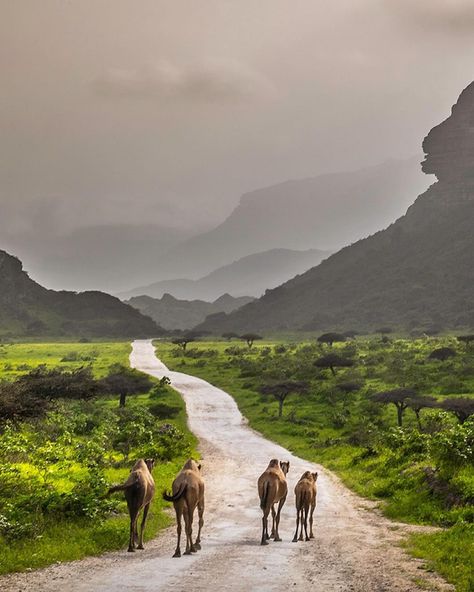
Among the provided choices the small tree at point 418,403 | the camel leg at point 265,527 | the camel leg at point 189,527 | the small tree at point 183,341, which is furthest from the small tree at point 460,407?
the small tree at point 183,341

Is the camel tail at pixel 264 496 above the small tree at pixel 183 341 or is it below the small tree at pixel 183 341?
below

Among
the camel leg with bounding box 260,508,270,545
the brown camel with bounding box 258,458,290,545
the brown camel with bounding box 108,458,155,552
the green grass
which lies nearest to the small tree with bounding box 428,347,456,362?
the green grass

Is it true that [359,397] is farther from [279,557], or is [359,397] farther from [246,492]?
[279,557]

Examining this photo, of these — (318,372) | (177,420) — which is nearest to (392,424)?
(177,420)

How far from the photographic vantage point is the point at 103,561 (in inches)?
549

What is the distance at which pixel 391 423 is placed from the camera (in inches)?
1710

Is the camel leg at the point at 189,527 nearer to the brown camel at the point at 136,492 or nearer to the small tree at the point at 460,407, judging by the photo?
the brown camel at the point at 136,492

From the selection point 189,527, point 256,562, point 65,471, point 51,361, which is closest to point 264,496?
point 256,562

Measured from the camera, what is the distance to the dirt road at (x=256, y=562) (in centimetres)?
1176

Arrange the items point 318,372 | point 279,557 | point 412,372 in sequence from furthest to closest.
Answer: point 318,372, point 412,372, point 279,557

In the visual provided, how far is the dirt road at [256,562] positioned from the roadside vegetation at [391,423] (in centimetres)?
123

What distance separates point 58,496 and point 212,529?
499 cm

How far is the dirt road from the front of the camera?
1176 centimetres

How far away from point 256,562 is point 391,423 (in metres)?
32.3
